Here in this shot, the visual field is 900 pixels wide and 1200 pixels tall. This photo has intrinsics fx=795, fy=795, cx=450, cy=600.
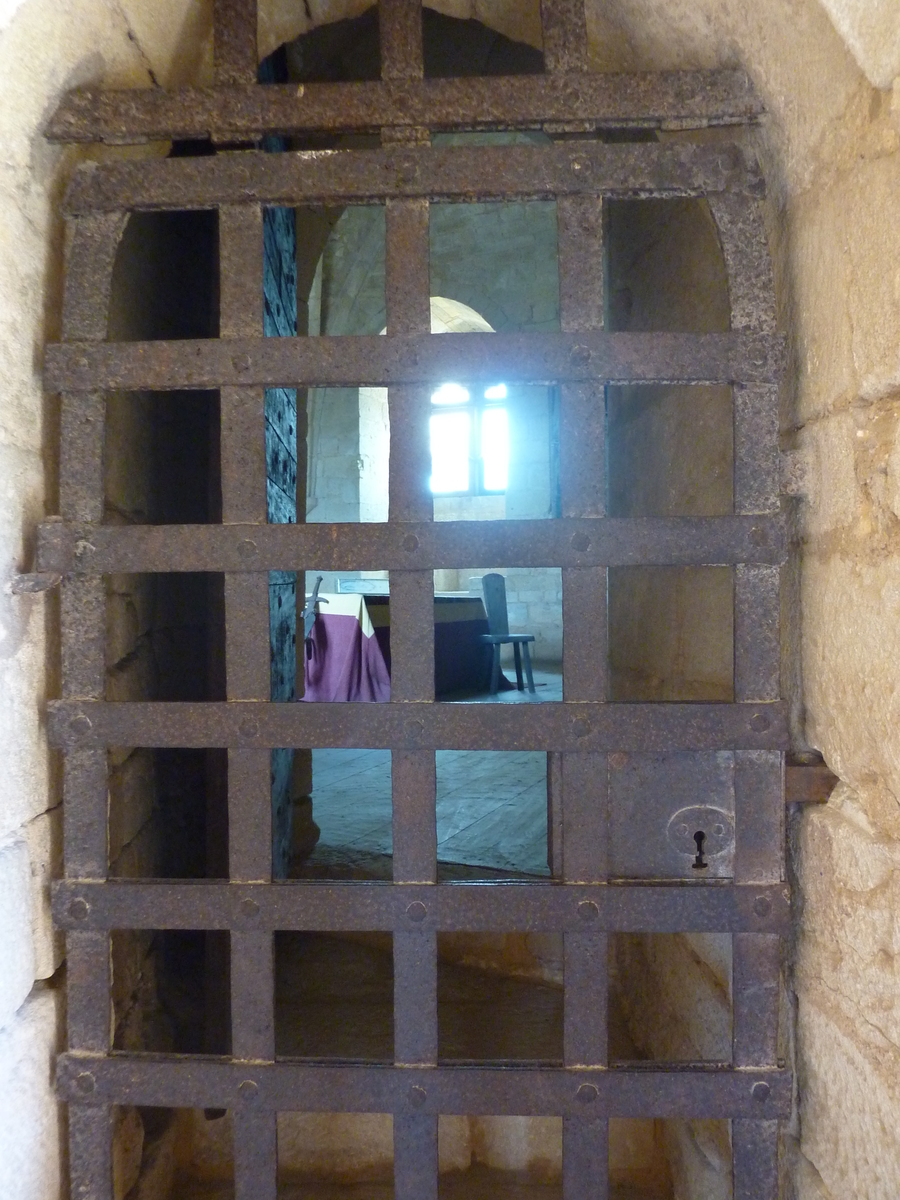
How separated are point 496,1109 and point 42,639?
0.83 m

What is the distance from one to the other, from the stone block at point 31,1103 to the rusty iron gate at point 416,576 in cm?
3

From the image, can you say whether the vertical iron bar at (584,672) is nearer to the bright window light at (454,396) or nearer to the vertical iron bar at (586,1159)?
the vertical iron bar at (586,1159)

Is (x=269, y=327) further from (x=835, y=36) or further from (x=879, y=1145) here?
(x=879, y=1145)

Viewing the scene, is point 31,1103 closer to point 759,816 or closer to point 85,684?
point 85,684

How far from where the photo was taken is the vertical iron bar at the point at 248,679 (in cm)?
102

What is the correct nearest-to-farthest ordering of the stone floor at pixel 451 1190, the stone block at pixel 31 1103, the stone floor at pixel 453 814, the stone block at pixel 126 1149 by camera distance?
1. the stone block at pixel 31 1103
2. the stone block at pixel 126 1149
3. the stone floor at pixel 451 1190
4. the stone floor at pixel 453 814

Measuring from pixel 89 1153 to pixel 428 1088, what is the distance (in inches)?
17.7

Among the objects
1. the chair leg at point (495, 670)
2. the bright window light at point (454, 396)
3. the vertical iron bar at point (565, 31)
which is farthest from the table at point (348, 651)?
the bright window light at point (454, 396)

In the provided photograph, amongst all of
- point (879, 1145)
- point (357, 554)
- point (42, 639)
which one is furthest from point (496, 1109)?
point (42, 639)

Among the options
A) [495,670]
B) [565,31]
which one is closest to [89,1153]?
[565,31]

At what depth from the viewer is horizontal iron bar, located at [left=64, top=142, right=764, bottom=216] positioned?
1.00m

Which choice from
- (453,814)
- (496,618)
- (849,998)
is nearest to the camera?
(849,998)

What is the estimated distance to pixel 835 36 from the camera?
2.80 ft

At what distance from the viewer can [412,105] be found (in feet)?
3.33
